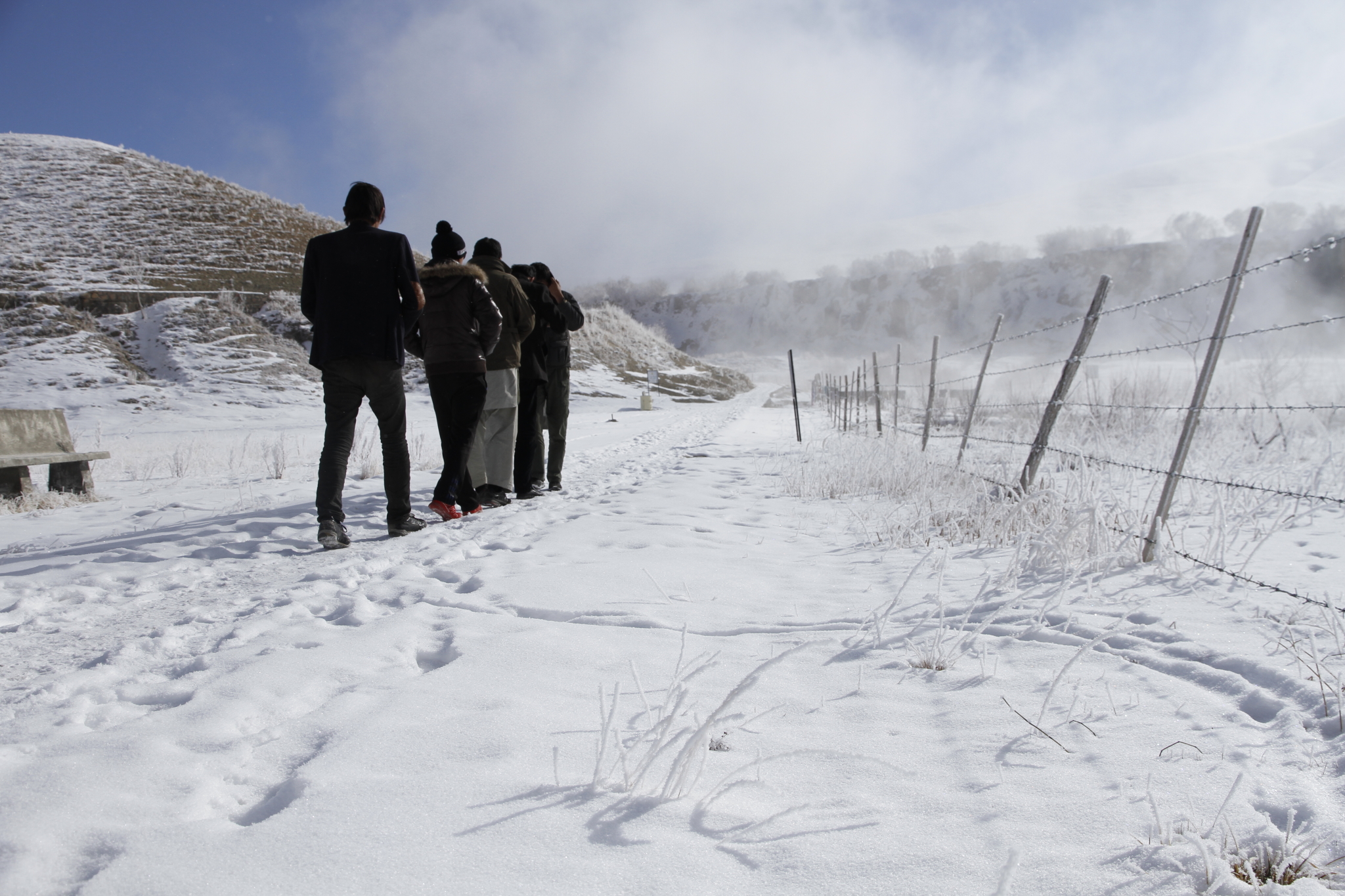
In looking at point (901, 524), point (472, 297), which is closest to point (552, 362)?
point (472, 297)

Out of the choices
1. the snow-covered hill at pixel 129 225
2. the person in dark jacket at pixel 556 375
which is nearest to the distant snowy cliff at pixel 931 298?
the snow-covered hill at pixel 129 225

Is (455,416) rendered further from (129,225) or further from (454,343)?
(129,225)

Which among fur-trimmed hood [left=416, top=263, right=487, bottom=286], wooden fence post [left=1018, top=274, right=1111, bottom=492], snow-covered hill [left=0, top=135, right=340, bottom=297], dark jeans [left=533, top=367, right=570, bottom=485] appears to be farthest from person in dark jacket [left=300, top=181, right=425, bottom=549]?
snow-covered hill [left=0, top=135, right=340, bottom=297]

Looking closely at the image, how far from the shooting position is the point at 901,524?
3691mm

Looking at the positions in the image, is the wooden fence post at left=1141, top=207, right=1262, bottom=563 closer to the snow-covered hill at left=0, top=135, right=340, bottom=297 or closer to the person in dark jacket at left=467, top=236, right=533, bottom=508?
the person in dark jacket at left=467, top=236, right=533, bottom=508

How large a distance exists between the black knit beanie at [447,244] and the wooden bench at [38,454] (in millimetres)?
3192

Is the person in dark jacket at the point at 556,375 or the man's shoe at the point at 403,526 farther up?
the person in dark jacket at the point at 556,375

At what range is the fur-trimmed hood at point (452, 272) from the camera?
4227mm

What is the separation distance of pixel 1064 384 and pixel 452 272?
12.8 ft

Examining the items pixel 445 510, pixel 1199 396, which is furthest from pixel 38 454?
pixel 1199 396

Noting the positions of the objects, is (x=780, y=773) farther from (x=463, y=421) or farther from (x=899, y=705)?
(x=463, y=421)

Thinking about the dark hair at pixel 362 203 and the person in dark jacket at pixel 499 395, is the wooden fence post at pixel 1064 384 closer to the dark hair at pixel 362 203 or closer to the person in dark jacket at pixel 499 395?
the person in dark jacket at pixel 499 395

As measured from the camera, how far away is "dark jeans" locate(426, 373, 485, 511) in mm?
4312

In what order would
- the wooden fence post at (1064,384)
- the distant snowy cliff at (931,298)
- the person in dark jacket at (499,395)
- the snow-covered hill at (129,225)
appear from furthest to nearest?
the distant snowy cliff at (931,298) → the snow-covered hill at (129,225) → the person in dark jacket at (499,395) → the wooden fence post at (1064,384)
